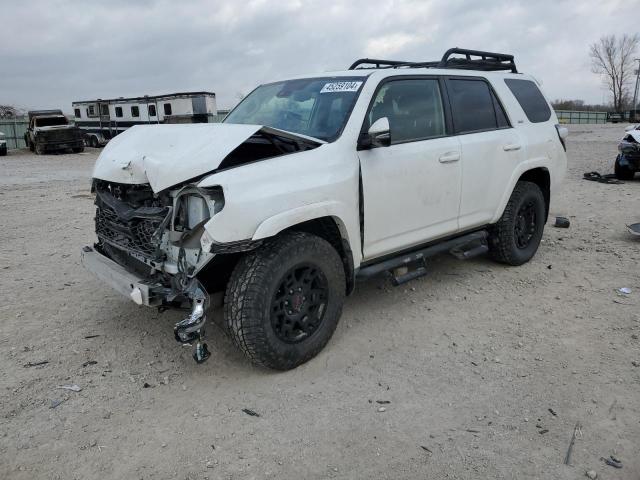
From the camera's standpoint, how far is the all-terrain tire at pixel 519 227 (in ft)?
17.3

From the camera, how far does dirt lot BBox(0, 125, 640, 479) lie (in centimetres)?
268

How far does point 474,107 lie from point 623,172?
8.39m

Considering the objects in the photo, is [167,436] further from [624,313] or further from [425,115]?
[624,313]

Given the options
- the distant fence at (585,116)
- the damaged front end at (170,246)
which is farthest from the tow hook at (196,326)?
the distant fence at (585,116)

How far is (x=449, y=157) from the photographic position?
438cm

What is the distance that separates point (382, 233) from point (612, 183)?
30.1 ft

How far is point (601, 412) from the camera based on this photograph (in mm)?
3020

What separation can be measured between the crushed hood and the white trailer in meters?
21.9

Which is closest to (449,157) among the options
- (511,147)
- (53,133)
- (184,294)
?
(511,147)

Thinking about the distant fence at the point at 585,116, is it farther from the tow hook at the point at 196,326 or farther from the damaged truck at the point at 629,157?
the tow hook at the point at 196,326

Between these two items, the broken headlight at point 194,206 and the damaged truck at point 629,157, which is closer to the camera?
the broken headlight at point 194,206

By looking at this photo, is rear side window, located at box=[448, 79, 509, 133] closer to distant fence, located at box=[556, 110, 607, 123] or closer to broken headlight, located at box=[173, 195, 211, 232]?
A: broken headlight, located at box=[173, 195, 211, 232]

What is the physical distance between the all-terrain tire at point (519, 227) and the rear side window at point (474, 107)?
78 cm

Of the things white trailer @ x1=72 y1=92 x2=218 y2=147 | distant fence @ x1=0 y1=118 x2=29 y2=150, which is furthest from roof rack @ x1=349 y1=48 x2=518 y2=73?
distant fence @ x1=0 y1=118 x2=29 y2=150
